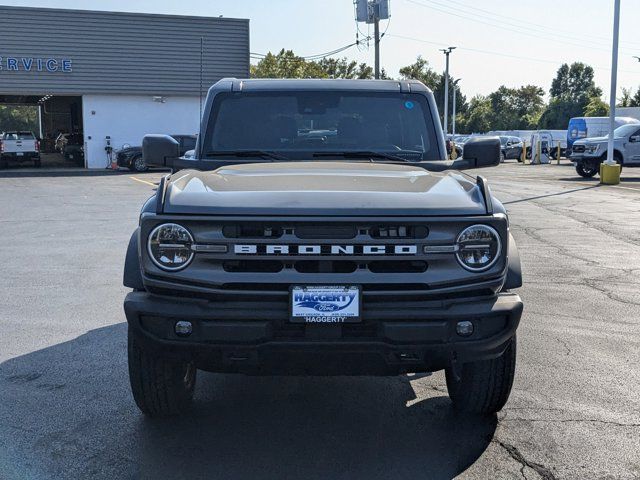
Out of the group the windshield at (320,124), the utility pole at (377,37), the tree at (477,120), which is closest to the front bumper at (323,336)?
the windshield at (320,124)

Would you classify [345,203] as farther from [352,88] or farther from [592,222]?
[592,222]

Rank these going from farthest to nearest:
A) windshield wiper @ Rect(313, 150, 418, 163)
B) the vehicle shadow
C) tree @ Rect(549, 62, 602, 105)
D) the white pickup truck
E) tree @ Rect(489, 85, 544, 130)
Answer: tree @ Rect(549, 62, 602, 105) → tree @ Rect(489, 85, 544, 130) → the white pickup truck → windshield wiper @ Rect(313, 150, 418, 163) → the vehicle shadow

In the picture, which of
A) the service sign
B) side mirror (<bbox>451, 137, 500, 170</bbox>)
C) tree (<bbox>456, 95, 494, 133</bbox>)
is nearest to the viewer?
side mirror (<bbox>451, 137, 500, 170</bbox>)

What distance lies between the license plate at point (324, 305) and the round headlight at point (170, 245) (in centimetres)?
53

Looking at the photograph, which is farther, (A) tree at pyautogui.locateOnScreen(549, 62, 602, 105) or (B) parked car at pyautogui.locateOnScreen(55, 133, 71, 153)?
(A) tree at pyautogui.locateOnScreen(549, 62, 602, 105)

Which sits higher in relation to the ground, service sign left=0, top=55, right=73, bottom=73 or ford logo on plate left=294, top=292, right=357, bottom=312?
service sign left=0, top=55, right=73, bottom=73

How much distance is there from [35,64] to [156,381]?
1244 inches

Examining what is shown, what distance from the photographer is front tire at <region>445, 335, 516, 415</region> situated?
3.81m

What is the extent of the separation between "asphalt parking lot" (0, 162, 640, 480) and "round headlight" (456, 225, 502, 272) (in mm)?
964

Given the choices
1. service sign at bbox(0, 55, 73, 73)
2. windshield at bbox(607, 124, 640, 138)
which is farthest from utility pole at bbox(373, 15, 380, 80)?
service sign at bbox(0, 55, 73, 73)

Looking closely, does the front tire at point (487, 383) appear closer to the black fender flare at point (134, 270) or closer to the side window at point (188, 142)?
the black fender flare at point (134, 270)

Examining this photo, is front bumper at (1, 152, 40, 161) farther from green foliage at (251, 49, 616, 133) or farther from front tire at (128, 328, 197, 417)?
front tire at (128, 328, 197, 417)

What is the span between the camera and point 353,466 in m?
3.47

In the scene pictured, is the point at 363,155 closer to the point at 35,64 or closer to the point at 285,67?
the point at 35,64
